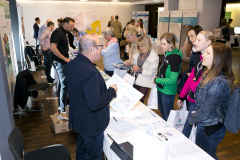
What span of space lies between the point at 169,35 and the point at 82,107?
4.61 ft

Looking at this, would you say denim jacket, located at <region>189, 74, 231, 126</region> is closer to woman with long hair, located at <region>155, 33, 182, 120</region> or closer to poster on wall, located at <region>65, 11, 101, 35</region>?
woman with long hair, located at <region>155, 33, 182, 120</region>

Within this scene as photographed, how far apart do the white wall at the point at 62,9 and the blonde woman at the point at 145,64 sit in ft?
34.2

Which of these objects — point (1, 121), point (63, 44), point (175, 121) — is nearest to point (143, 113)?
point (175, 121)

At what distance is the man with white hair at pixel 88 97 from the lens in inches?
56.5

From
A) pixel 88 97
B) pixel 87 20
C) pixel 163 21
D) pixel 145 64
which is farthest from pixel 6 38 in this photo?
pixel 87 20

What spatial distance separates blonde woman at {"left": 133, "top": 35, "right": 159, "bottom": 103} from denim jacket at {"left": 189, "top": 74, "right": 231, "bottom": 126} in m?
1.03

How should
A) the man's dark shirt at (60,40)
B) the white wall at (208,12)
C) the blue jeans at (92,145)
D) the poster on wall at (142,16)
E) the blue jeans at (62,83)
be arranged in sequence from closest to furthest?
the blue jeans at (92,145), the man's dark shirt at (60,40), the blue jeans at (62,83), the white wall at (208,12), the poster on wall at (142,16)

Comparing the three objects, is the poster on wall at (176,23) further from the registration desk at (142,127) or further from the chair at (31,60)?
the registration desk at (142,127)

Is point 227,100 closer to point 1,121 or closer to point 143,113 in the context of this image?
point 143,113

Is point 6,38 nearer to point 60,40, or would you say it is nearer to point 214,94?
point 60,40

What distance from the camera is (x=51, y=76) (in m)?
5.69

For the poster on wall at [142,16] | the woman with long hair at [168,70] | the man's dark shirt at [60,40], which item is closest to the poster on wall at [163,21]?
the poster on wall at [142,16]

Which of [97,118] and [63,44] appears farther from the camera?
[63,44]

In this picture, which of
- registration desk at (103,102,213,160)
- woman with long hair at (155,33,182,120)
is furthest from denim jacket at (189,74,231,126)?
woman with long hair at (155,33,182,120)
